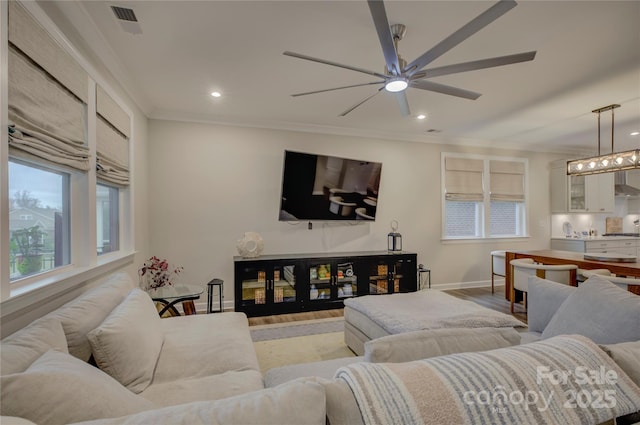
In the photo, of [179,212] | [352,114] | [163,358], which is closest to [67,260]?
[163,358]

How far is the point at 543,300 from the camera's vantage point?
6.33 feet

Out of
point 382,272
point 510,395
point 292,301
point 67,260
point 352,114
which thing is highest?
point 352,114

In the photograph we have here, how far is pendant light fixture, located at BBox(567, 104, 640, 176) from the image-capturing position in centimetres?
353

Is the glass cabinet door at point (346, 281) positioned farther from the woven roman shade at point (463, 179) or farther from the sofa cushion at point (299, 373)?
the sofa cushion at point (299, 373)

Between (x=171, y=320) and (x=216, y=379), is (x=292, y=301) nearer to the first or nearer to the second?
(x=171, y=320)

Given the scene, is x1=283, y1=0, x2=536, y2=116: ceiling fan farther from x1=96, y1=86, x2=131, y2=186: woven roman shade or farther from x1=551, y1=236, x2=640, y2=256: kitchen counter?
x1=551, y1=236, x2=640, y2=256: kitchen counter

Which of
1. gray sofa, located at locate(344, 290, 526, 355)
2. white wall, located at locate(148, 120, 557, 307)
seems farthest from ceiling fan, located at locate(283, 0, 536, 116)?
white wall, located at locate(148, 120, 557, 307)

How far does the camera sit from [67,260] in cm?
211

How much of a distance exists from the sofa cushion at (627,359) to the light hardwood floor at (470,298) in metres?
2.99

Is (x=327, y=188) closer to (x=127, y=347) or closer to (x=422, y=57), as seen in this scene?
(x=422, y=57)

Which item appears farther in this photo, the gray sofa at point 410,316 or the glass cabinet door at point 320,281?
the glass cabinet door at point 320,281

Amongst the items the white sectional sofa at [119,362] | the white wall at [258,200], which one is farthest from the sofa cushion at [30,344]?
the white wall at [258,200]

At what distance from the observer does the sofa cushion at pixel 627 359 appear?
3.12 ft

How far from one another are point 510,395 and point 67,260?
8.73 ft
